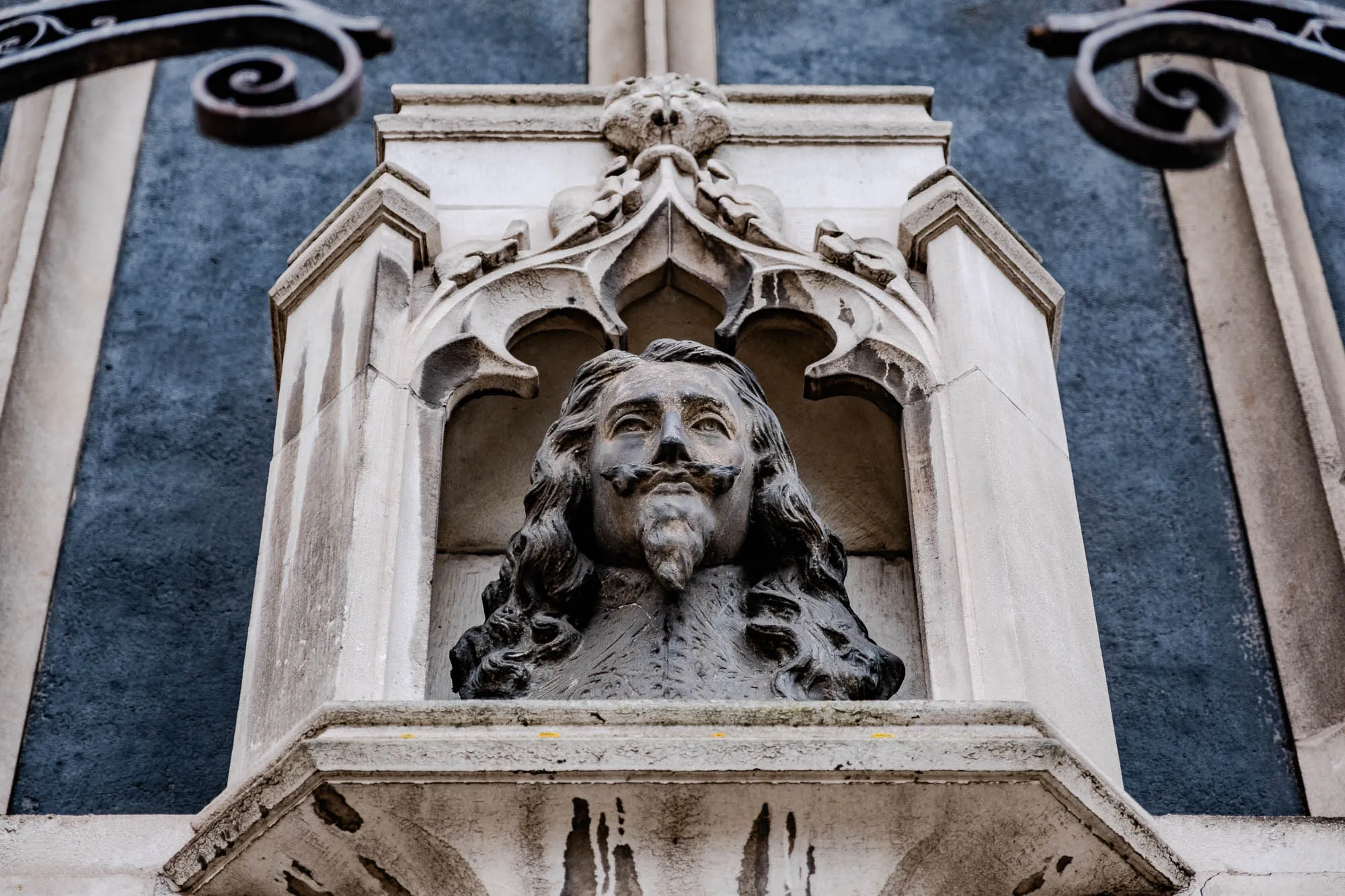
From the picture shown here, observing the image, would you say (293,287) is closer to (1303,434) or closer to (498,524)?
(498,524)

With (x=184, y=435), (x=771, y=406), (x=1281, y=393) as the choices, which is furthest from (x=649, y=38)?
(x=1281, y=393)

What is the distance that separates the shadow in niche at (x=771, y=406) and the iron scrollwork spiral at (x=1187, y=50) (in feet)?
5.53

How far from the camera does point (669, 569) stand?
4758mm

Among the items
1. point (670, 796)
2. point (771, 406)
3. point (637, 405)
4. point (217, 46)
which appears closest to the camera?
point (217, 46)

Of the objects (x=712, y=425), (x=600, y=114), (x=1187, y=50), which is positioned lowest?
(x=1187, y=50)

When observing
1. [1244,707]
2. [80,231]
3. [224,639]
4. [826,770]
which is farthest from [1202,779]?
[80,231]

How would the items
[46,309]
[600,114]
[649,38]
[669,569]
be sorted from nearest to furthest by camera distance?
[669,569], [600,114], [46,309], [649,38]

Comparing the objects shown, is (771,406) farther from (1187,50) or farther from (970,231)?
(1187,50)

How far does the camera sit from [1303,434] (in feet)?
19.7

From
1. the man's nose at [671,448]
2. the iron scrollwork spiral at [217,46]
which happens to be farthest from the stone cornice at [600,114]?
the iron scrollwork spiral at [217,46]

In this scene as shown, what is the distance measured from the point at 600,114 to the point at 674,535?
1.57m

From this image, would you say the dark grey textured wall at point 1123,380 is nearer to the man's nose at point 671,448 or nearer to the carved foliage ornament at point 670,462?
the carved foliage ornament at point 670,462

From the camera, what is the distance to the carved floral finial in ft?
19.4

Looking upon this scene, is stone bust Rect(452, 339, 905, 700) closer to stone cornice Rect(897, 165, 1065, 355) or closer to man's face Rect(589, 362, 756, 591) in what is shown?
man's face Rect(589, 362, 756, 591)
